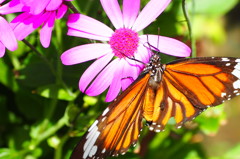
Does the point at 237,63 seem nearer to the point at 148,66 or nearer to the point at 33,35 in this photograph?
the point at 148,66

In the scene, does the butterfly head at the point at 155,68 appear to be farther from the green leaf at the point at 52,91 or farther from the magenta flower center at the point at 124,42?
the green leaf at the point at 52,91

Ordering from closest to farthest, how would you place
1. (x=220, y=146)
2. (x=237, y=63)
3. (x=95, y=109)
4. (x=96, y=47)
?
1. (x=237, y=63)
2. (x=96, y=47)
3. (x=95, y=109)
4. (x=220, y=146)

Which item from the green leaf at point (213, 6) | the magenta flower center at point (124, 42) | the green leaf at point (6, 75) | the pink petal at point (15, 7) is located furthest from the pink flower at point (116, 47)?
the green leaf at point (213, 6)

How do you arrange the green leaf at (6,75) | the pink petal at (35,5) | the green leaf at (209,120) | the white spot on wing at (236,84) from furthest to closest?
1. the green leaf at (209,120)
2. the green leaf at (6,75)
3. the white spot on wing at (236,84)
4. the pink petal at (35,5)

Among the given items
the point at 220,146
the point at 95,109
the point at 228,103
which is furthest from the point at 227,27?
the point at 95,109

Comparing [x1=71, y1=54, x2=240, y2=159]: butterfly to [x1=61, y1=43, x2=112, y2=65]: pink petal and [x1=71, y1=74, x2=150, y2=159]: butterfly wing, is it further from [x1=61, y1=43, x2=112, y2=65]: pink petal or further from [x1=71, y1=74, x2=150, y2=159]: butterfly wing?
[x1=61, y1=43, x2=112, y2=65]: pink petal

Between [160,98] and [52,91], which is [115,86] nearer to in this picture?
[160,98]
